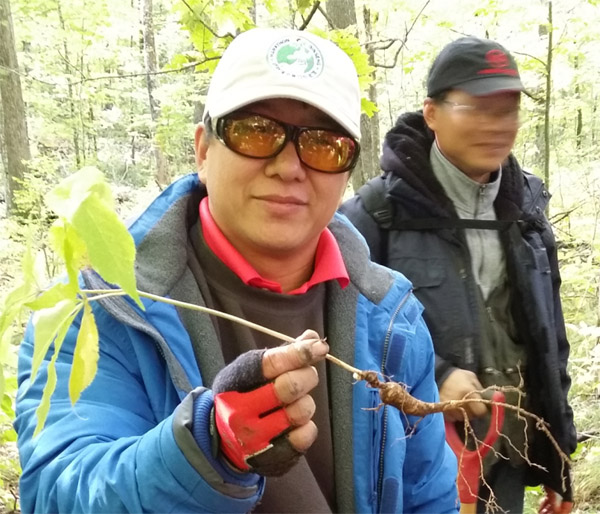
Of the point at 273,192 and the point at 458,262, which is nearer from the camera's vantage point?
the point at 273,192

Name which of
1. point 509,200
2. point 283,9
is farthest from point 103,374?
point 283,9

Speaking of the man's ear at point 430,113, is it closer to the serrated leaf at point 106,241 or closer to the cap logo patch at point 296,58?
the cap logo patch at point 296,58

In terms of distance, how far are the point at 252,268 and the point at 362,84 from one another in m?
2.55

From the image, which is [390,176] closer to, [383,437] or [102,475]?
[383,437]

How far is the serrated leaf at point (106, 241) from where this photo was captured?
2.23 feet

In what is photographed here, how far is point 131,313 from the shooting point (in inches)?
52.5

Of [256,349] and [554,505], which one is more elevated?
[256,349]

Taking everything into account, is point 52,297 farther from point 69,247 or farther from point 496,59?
point 496,59

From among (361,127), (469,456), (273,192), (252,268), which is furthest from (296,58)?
(361,127)

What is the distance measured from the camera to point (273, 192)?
153 centimetres

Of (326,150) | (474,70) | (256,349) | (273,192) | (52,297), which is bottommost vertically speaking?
(256,349)

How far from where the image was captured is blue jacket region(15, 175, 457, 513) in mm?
1041

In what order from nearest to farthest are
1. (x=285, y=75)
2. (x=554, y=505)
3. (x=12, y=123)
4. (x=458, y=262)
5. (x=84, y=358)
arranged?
1. (x=84, y=358)
2. (x=285, y=75)
3. (x=458, y=262)
4. (x=554, y=505)
5. (x=12, y=123)

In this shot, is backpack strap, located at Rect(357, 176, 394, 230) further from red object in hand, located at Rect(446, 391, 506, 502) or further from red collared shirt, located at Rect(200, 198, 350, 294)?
red object in hand, located at Rect(446, 391, 506, 502)
